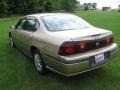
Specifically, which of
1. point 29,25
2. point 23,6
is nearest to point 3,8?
point 23,6

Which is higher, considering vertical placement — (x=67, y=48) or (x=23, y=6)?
(x=23, y=6)

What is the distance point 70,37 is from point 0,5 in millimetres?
25669

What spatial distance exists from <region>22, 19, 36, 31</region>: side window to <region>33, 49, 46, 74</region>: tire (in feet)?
2.20

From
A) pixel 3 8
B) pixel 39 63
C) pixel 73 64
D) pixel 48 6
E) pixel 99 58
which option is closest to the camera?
pixel 73 64

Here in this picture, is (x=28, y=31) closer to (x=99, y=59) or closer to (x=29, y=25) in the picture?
(x=29, y=25)

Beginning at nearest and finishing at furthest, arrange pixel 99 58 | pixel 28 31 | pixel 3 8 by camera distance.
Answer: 1. pixel 99 58
2. pixel 28 31
3. pixel 3 8

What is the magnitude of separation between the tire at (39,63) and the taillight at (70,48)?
39.7 inches

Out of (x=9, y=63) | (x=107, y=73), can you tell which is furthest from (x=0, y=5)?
(x=107, y=73)

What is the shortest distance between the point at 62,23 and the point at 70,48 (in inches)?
52.4

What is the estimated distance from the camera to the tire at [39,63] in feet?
18.0

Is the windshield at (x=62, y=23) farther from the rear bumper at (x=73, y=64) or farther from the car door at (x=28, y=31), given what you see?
the rear bumper at (x=73, y=64)

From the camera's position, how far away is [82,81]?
16.9 feet

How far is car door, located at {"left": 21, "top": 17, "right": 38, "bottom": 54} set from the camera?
5.97m

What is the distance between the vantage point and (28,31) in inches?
246
